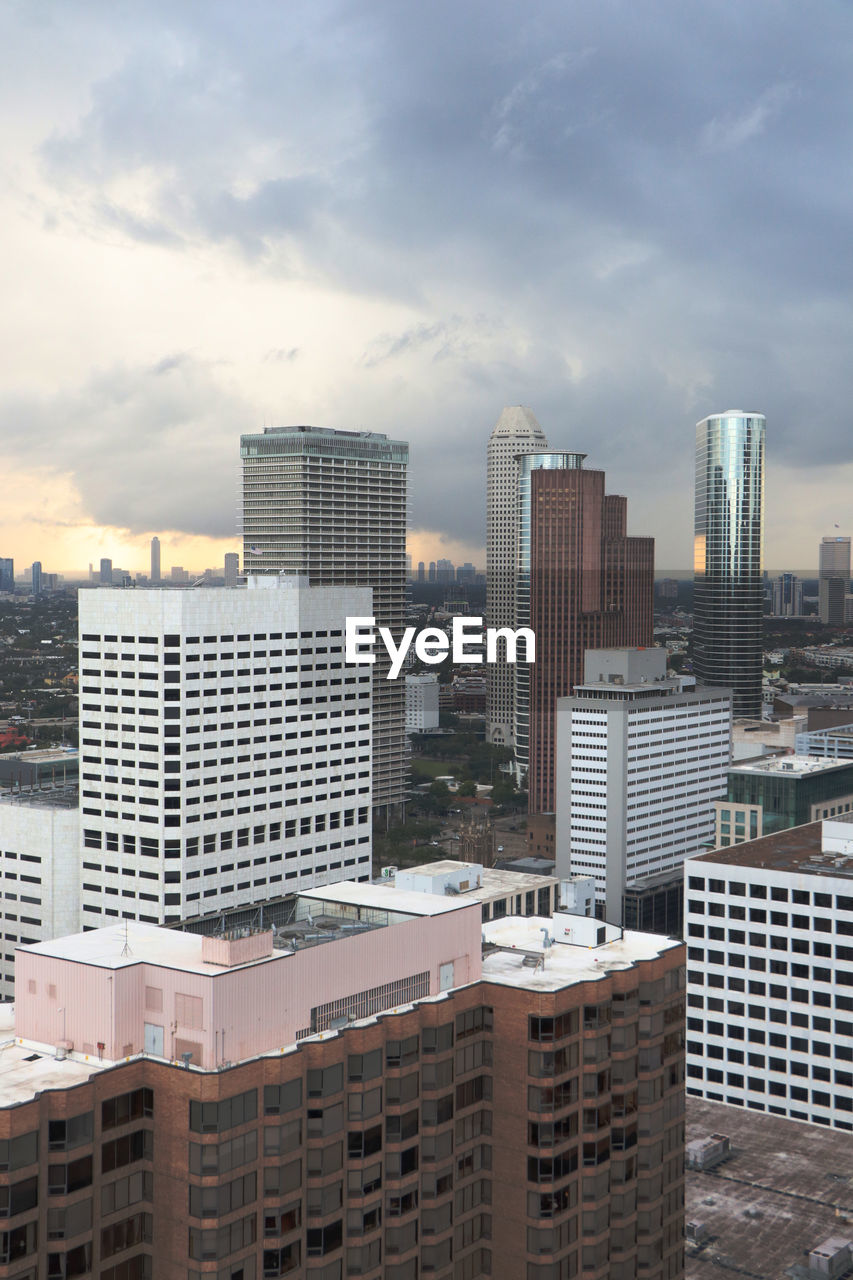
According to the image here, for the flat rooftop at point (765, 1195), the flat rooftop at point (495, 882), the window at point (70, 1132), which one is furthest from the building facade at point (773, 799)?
the window at point (70, 1132)

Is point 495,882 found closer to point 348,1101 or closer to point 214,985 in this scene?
point 348,1101

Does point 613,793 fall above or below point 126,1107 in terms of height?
below

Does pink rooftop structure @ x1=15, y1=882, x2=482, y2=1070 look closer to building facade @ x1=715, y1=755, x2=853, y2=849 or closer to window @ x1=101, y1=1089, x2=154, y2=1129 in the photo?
window @ x1=101, y1=1089, x2=154, y2=1129

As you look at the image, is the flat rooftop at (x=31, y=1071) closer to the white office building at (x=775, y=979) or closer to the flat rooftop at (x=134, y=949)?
the flat rooftop at (x=134, y=949)

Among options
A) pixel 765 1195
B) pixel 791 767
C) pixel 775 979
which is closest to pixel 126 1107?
pixel 765 1195

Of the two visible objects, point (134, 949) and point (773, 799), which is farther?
point (773, 799)

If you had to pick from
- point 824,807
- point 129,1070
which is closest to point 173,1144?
point 129,1070
